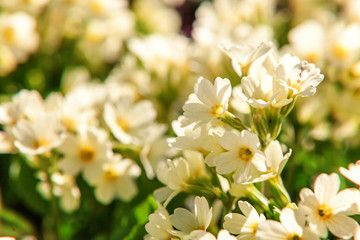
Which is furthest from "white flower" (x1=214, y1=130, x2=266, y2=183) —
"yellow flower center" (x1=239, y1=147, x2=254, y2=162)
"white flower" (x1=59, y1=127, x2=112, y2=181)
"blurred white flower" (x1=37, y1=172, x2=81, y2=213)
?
"blurred white flower" (x1=37, y1=172, x2=81, y2=213)

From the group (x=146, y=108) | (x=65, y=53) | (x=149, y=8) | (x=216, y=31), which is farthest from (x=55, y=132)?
(x=149, y=8)

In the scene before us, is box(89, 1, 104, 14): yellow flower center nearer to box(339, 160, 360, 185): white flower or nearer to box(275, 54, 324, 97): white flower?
box(275, 54, 324, 97): white flower

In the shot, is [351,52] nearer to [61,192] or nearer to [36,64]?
[61,192]

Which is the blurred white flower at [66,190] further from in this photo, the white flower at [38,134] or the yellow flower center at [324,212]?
the yellow flower center at [324,212]

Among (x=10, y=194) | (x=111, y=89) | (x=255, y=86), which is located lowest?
(x=10, y=194)

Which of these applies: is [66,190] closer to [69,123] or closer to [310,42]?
[69,123]

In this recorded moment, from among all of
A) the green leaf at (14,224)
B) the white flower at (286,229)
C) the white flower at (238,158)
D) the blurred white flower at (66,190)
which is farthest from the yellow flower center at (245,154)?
the green leaf at (14,224)
